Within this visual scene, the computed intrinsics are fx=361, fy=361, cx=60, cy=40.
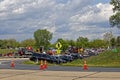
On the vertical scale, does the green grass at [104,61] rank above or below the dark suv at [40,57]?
below

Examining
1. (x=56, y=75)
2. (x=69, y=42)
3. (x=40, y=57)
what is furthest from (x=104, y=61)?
(x=69, y=42)

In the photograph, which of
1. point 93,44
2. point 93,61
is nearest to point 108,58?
point 93,61

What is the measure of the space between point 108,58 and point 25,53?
44.1 m

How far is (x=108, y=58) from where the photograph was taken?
57.5m

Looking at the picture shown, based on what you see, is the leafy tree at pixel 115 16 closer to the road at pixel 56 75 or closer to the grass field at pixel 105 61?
the grass field at pixel 105 61

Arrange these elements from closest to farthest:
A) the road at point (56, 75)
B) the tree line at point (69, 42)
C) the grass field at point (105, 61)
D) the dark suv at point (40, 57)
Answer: the road at point (56, 75), the grass field at point (105, 61), the dark suv at point (40, 57), the tree line at point (69, 42)

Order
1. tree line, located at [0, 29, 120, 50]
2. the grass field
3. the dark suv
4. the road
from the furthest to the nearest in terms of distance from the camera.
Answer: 1. tree line, located at [0, 29, 120, 50]
2. the dark suv
3. the grass field
4. the road

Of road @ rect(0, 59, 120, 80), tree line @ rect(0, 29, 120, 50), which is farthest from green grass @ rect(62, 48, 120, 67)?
tree line @ rect(0, 29, 120, 50)

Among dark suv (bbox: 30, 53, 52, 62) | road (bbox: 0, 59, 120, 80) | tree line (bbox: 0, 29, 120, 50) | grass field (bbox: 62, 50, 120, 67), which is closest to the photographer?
road (bbox: 0, 59, 120, 80)

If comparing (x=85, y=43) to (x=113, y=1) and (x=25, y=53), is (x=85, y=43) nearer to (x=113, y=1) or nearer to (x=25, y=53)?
(x=25, y=53)

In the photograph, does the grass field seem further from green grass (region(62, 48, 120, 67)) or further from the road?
the road

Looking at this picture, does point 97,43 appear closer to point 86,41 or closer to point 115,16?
point 86,41

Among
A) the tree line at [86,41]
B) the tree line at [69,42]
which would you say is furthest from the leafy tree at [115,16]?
the tree line at [69,42]

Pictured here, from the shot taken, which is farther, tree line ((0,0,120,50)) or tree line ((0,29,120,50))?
tree line ((0,29,120,50))
